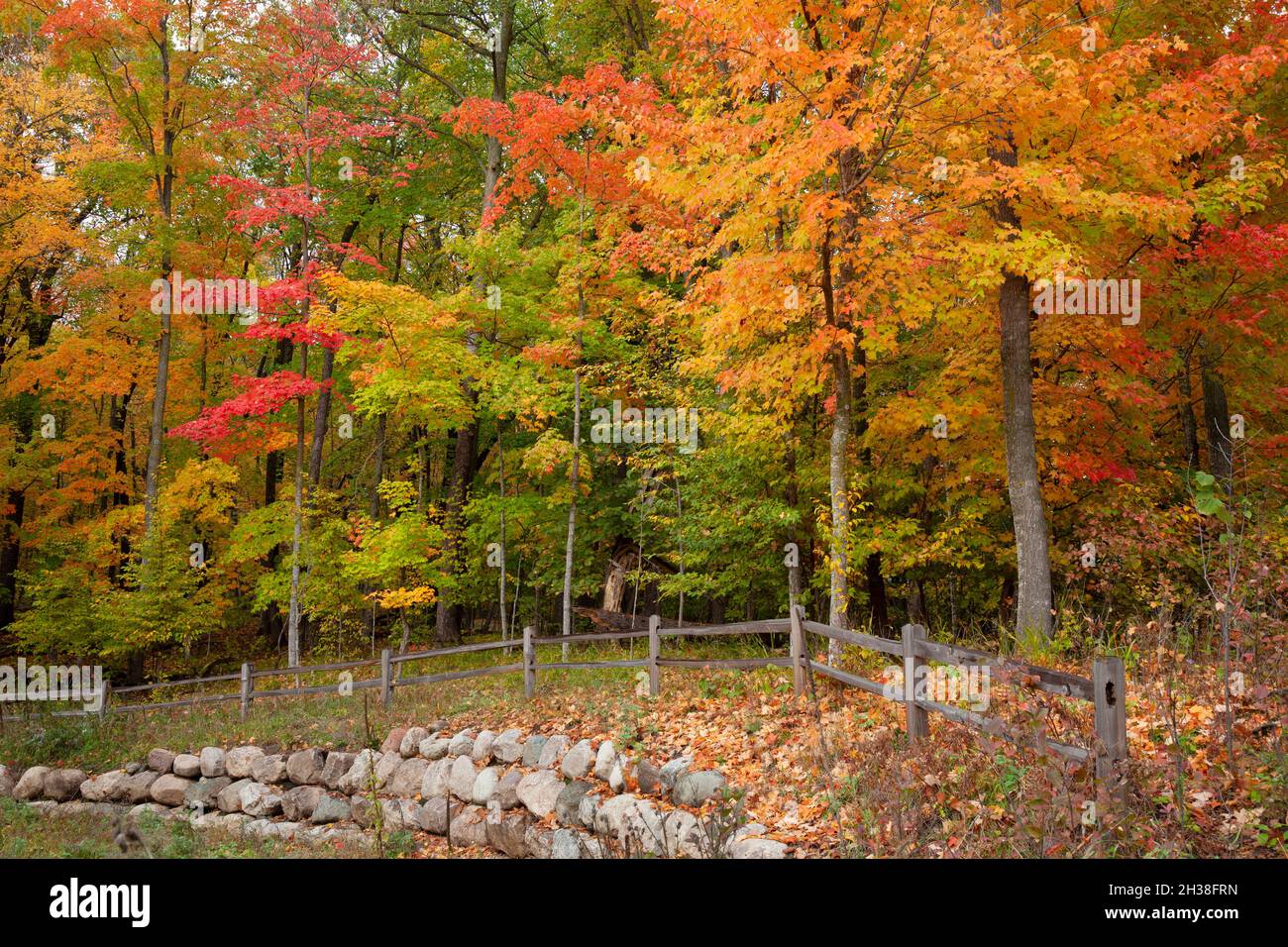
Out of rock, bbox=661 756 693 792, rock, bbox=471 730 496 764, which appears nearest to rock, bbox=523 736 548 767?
rock, bbox=471 730 496 764

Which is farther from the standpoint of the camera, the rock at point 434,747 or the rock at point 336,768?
the rock at point 336,768

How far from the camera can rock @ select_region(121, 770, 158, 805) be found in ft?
46.2

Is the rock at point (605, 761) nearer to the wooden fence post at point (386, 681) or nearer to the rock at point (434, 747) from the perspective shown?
the rock at point (434, 747)

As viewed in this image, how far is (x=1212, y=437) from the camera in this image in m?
13.2

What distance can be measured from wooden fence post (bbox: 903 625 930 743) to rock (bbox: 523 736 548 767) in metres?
5.03

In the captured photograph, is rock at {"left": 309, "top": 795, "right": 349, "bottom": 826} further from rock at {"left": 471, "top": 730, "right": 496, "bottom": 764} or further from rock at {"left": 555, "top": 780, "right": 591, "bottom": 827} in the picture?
rock at {"left": 555, "top": 780, "right": 591, "bottom": 827}

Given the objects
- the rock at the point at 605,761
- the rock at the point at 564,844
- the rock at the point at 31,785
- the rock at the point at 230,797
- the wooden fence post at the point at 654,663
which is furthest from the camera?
the rock at the point at 31,785

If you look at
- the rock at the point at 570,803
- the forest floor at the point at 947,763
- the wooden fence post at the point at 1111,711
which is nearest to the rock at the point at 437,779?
the forest floor at the point at 947,763

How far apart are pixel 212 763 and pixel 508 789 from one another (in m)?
6.86

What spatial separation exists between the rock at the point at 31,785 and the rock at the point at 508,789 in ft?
30.5

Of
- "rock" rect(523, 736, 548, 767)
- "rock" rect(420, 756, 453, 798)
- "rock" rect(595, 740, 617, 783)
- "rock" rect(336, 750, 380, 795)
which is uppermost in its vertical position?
"rock" rect(595, 740, 617, 783)

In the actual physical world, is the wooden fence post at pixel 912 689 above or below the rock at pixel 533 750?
above

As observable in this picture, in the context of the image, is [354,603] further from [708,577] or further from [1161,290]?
[1161,290]

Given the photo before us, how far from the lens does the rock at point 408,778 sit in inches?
460
